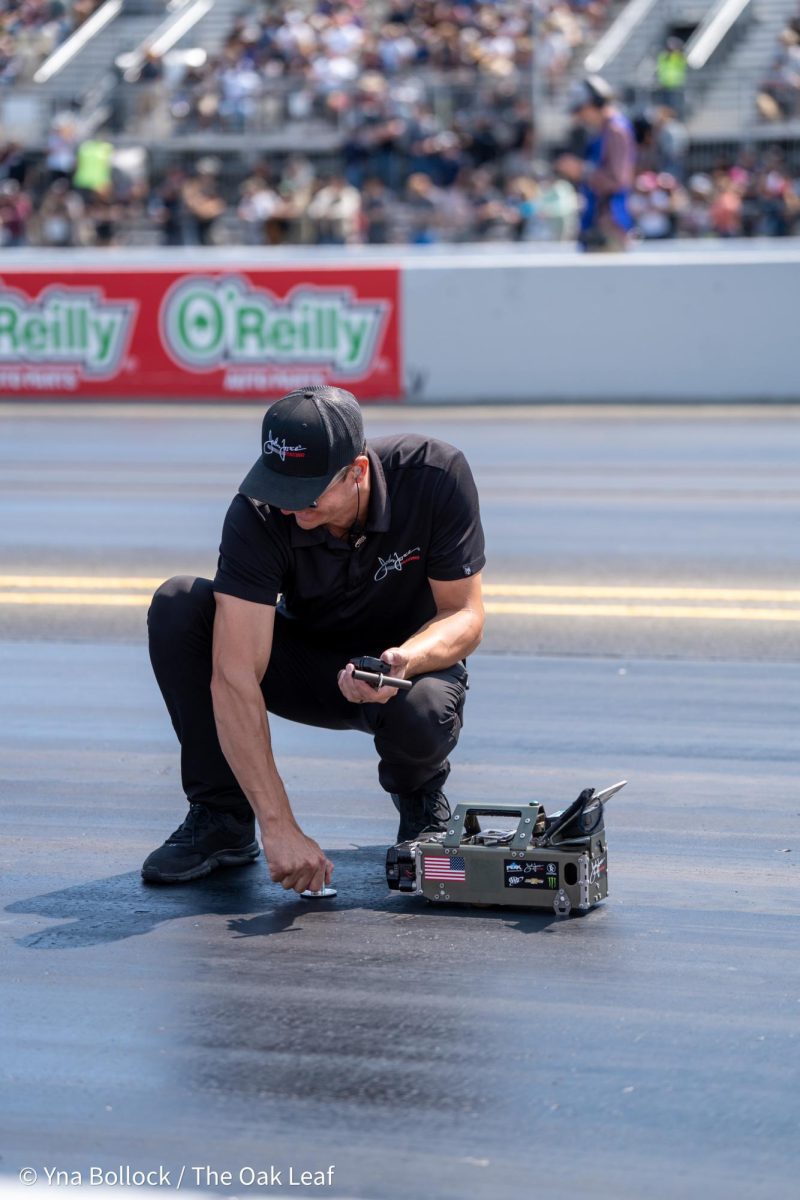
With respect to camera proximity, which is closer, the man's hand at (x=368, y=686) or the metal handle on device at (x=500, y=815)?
the man's hand at (x=368, y=686)

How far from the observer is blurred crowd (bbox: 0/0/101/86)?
105ft

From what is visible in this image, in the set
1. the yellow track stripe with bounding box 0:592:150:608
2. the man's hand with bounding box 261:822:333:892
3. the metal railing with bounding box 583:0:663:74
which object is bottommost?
the man's hand with bounding box 261:822:333:892

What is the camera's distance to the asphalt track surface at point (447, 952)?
3264 millimetres

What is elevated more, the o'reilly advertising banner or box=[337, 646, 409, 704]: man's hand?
the o'reilly advertising banner

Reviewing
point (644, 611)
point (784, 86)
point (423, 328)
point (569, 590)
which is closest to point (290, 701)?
point (644, 611)

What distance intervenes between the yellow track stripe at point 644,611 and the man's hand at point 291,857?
4022mm

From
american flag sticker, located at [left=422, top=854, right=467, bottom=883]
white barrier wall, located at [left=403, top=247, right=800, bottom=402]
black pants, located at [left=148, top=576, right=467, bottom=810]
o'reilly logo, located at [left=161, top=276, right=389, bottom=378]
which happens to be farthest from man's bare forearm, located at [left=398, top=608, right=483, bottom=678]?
o'reilly logo, located at [left=161, top=276, right=389, bottom=378]

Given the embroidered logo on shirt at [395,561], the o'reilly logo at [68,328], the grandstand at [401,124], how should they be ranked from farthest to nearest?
the grandstand at [401,124] < the o'reilly logo at [68,328] < the embroidered logo on shirt at [395,561]

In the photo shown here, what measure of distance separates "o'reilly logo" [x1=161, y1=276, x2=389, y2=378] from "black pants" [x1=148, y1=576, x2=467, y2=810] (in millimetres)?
12699

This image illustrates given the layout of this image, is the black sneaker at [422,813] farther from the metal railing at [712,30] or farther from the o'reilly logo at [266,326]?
the metal railing at [712,30]

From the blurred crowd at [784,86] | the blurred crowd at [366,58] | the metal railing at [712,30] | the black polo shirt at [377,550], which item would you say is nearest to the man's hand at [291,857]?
the black polo shirt at [377,550]

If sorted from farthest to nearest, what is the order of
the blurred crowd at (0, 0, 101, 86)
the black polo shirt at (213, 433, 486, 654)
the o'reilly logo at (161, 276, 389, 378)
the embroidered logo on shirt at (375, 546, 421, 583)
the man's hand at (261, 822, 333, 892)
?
the blurred crowd at (0, 0, 101, 86) < the o'reilly logo at (161, 276, 389, 378) < the embroidered logo on shirt at (375, 546, 421, 583) < the black polo shirt at (213, 433, 486, 654) < the man's hand at (261, 822, 333, 892)

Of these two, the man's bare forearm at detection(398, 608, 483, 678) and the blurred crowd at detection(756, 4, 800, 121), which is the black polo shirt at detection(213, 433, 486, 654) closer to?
the man's bare forearm at detection(398, 608, 483, 678)

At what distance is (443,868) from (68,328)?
14.4 metres
